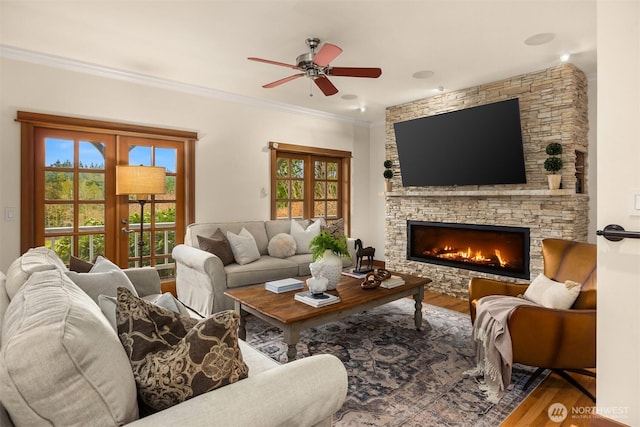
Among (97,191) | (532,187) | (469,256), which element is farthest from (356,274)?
(97,191)

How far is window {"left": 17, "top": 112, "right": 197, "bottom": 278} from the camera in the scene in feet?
11.8

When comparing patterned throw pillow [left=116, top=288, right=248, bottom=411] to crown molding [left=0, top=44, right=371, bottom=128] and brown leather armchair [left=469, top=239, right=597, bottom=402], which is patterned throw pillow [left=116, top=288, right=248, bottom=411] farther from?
crown molding [left=0, top=44, right=371, bottom=128]

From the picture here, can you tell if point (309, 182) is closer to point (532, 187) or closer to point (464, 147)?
point (464, 147)

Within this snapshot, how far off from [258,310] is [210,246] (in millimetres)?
1565

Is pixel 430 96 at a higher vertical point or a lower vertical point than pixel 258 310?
higher

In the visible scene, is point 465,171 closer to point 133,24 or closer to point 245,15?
point 245,15

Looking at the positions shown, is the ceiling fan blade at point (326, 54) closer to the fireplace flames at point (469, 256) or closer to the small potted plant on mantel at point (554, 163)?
the small potted plant on mantel at point (554, 163)

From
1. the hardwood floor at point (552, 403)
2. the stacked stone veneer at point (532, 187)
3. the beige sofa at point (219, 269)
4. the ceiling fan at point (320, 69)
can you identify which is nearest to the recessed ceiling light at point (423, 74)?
the stacked stone veneer at point (532, 187)

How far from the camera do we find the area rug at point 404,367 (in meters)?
2.03

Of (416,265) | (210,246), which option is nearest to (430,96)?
(416,265)

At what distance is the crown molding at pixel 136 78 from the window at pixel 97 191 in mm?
520

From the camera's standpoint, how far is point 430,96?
15.9 feet

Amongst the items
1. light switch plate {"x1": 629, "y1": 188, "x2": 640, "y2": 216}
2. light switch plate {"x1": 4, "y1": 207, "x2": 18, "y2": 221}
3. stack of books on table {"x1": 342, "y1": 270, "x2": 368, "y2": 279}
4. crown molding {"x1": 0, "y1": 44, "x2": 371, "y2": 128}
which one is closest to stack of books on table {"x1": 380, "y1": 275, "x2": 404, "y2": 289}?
stack of books on table {"x1": 342, "y1": 270, "x2": 368, "y2": 279}

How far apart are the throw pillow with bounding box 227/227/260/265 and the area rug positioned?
26.5 inches
